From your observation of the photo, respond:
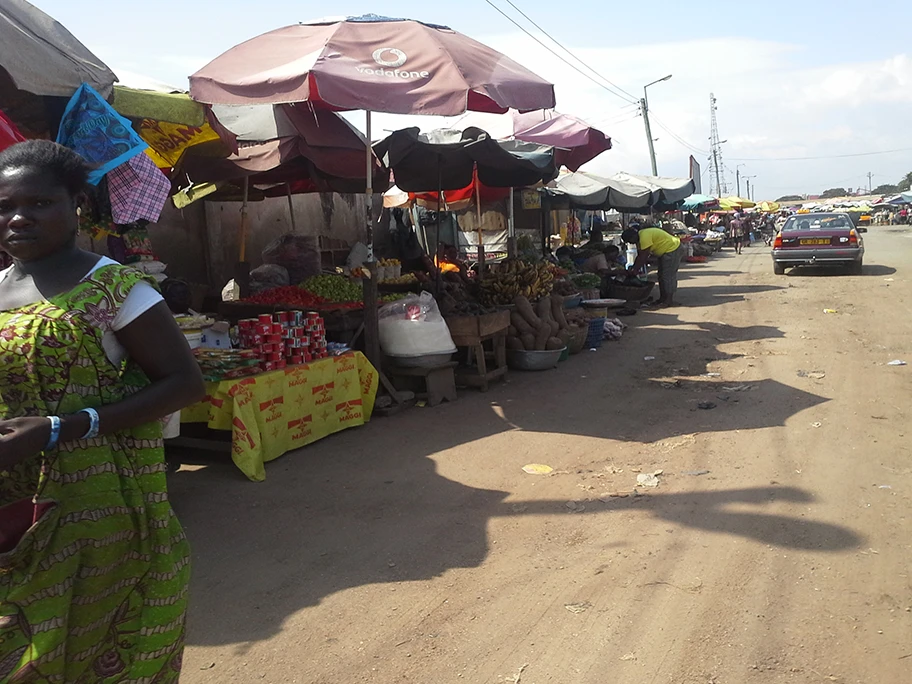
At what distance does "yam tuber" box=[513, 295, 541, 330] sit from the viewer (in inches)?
355

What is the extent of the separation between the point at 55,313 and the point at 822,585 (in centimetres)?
342

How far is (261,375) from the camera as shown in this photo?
581cm

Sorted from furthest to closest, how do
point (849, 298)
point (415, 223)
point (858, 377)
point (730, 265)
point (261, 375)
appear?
point (730, 265)
point (415, 223)
point (849, 298)
point (858, 377)
point (261, 375)

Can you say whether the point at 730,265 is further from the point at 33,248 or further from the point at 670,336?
the point at 33,248

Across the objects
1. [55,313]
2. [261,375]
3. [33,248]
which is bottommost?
[261,375]

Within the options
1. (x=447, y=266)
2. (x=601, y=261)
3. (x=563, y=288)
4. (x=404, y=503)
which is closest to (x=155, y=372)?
(x=404, y=503)

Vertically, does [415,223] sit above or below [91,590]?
above

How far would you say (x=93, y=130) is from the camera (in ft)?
14.8

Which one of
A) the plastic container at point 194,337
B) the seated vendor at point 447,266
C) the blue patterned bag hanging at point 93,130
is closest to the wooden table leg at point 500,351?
the seated vendor at point 447,266

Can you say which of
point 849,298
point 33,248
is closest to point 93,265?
point 33,248

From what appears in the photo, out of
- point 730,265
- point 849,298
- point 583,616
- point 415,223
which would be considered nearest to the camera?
point 583,616

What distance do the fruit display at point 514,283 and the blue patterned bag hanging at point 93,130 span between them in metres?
5.50

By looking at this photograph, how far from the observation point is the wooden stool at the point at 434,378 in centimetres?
744

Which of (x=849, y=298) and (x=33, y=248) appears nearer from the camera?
(x=33, y=248)
